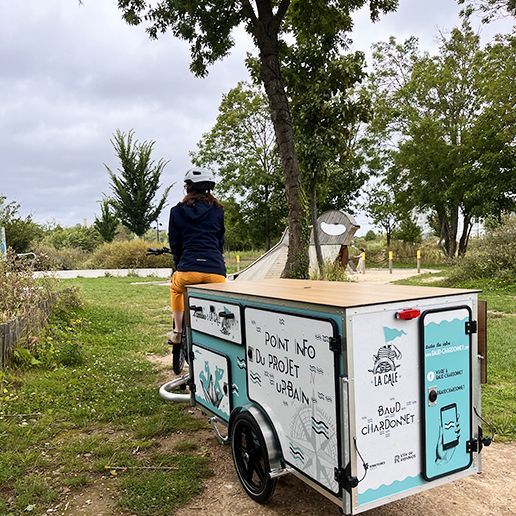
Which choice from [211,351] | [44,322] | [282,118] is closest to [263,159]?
[282,118]

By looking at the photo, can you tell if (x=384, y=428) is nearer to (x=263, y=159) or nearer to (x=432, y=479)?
(x=432, y=479)

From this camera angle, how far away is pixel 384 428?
2135mm

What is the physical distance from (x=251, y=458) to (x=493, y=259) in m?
12.0

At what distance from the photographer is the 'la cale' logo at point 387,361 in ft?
6.89

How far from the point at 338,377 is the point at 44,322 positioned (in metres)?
5.19

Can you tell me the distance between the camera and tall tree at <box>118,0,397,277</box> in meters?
9.29

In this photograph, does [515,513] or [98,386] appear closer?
[515,513]

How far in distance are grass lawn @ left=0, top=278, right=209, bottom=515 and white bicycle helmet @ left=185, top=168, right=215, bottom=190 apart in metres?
1.87

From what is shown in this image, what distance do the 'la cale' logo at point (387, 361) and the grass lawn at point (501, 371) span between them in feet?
6.29

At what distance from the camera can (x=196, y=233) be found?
4039mm

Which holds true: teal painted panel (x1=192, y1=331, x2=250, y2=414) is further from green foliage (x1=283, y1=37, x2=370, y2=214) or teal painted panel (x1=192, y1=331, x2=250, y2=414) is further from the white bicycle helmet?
green foliage (x1=283, y1=37, x2=370, y2=214)

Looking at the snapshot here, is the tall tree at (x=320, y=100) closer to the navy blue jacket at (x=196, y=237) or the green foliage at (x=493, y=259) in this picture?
the green foliage at (x=493, y=259)

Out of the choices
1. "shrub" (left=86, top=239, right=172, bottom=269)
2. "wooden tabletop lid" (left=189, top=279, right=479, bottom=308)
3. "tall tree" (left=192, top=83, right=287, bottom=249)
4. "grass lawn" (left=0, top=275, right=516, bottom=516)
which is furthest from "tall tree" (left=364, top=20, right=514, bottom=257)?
"wooden tabletop lid" (left=189, top=279, right=479, bottom=308)

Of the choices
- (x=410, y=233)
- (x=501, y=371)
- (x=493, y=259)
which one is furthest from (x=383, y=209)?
(x=501, y=371)
